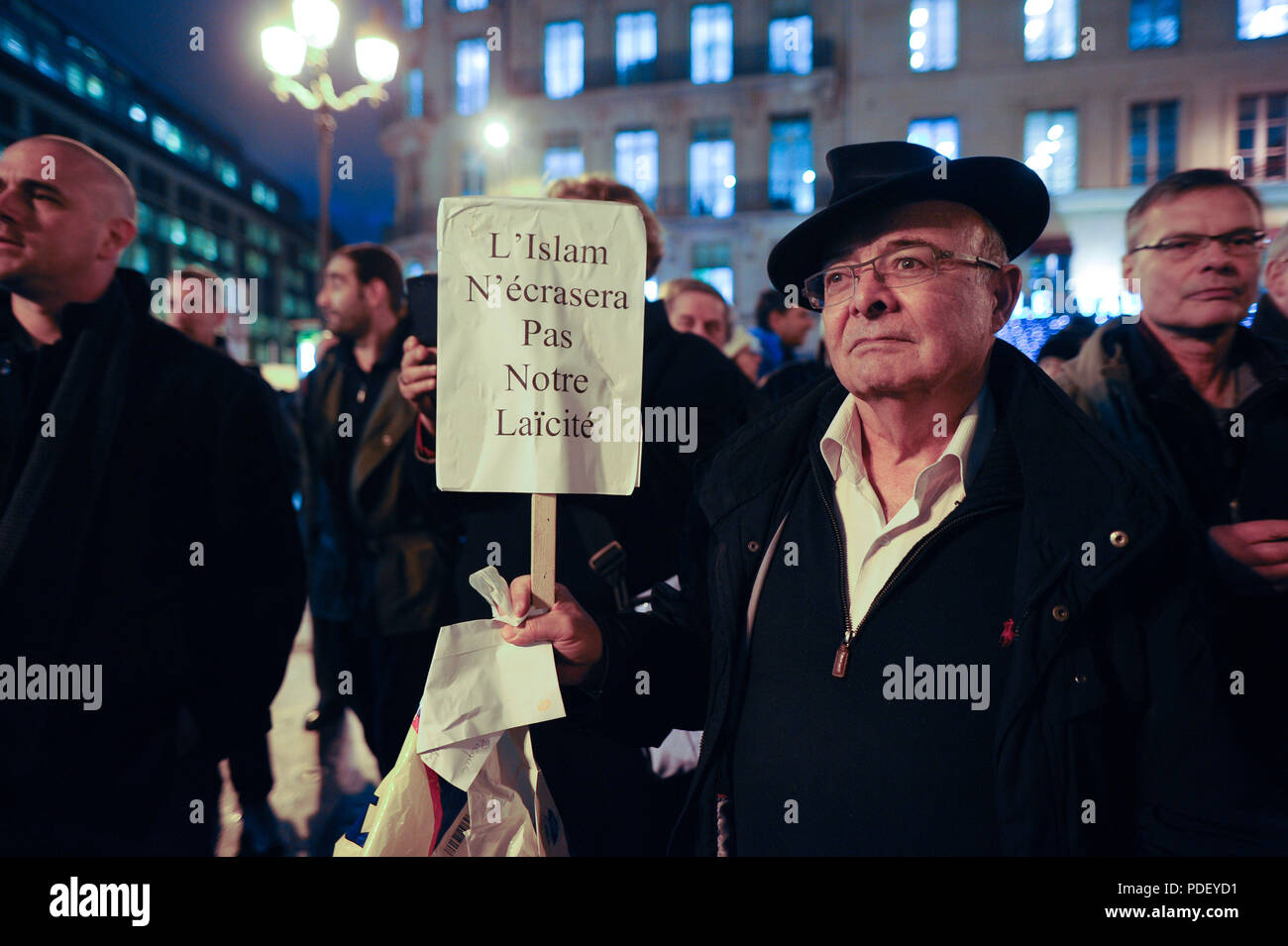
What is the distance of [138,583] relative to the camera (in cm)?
207

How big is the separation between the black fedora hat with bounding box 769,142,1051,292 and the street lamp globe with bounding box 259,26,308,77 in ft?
22.2

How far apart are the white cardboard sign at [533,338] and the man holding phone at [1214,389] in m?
1.43

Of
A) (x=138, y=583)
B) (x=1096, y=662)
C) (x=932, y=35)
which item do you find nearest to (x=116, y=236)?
(x=138, y=583)

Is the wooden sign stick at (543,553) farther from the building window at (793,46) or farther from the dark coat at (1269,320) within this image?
the building window at (793,46)

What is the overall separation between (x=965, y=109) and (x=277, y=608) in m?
20.7

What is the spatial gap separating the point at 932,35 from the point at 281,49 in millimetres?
17353

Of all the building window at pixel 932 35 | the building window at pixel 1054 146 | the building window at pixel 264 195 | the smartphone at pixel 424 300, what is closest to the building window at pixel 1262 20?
the building window at pixel 1054 146

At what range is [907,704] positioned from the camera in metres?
1.43

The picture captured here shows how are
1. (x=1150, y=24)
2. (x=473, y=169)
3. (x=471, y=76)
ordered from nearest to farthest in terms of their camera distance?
(x=1150, y=24) → (x=473, y=169) → (x=471, y=76)

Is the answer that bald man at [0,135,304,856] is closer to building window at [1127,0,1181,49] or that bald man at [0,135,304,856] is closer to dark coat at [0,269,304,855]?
dark coat at [0,269,304,855]

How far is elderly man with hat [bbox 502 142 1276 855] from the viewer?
1.34m

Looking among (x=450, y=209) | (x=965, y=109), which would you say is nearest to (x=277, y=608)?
(x=450, y=209)

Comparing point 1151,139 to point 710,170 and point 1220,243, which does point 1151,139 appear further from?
point 1220,243
